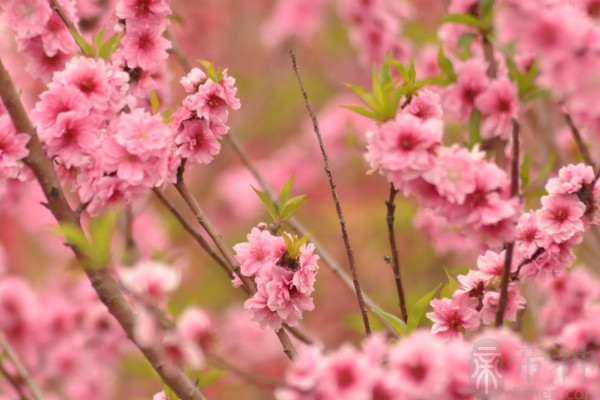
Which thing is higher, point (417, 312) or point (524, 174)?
point (524, 174)

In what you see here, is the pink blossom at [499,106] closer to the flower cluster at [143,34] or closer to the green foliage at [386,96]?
the green foliage at [386,96]

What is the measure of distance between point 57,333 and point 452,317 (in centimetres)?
173

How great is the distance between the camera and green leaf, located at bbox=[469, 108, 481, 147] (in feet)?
5.00

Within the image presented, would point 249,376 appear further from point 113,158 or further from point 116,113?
point 116,113

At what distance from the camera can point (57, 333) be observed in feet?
8.36

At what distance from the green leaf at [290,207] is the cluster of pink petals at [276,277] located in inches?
3.4

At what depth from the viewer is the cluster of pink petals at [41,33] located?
1.37 metres

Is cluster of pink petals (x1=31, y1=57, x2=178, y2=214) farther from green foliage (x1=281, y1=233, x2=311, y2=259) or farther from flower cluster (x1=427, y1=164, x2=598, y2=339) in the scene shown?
flower cluster (x1=427, y1=164, x2=598, y2=339)

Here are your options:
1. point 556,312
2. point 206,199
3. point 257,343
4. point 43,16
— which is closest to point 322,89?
point 206,199

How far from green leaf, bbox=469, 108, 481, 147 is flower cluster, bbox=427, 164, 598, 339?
0.97ft

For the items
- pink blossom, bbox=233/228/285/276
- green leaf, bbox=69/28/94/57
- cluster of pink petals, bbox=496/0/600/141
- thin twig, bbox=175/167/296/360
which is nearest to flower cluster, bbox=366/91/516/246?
cluster of pink petals, bbox=496/0/600/141

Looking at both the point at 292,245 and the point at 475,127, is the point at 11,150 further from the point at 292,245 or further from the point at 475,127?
the point at 475,127

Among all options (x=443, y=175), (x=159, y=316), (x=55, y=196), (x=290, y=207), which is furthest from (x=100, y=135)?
(x=443, y=175)

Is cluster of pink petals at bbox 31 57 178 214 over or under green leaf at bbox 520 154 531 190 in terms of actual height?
under
